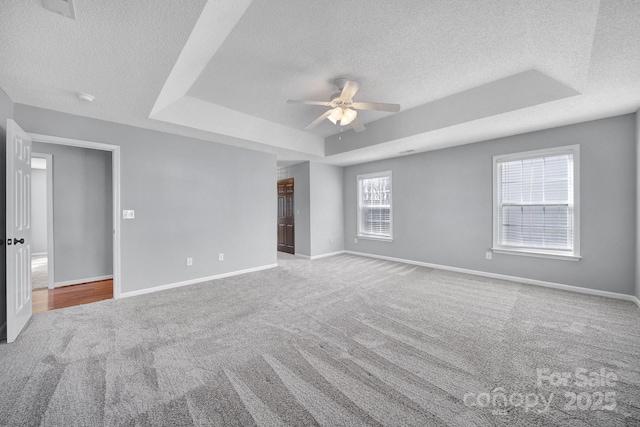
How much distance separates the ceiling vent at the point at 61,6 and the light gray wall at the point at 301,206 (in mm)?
4953

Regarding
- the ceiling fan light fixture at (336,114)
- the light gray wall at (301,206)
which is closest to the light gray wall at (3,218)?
the ceiling fan light fixture at (336,114)

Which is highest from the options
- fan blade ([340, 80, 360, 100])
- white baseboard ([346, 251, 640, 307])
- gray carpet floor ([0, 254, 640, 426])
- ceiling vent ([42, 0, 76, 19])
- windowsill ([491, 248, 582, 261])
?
fan blade ([340, 80, 360, 100])

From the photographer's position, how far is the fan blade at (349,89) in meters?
2.85


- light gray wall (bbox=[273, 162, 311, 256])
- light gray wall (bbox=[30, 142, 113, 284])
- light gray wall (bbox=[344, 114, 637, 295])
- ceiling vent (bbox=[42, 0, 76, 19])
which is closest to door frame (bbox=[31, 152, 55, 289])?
light gray wall (bbox=[30, 142, 113, 284])

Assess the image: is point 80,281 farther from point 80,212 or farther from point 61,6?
point 61,6

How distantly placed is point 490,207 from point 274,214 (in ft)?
13.4

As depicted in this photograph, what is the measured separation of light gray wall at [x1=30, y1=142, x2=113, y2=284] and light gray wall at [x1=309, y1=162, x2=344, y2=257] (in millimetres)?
4003

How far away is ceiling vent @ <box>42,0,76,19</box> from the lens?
1546 millimetres

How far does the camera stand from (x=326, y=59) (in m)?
2.72

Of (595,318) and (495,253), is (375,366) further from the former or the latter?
(495,253)

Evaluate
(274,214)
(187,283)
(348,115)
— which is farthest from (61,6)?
(274,214)

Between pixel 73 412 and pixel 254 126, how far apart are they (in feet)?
13.0

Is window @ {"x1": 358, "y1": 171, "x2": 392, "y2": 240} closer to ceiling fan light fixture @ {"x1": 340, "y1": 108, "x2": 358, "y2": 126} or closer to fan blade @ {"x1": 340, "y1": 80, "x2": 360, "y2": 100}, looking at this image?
ceiling fan light fixture @ {"x1": 340, "y1": 108, "x2": 358, "y2": 126}

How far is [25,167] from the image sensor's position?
2.87 metres
